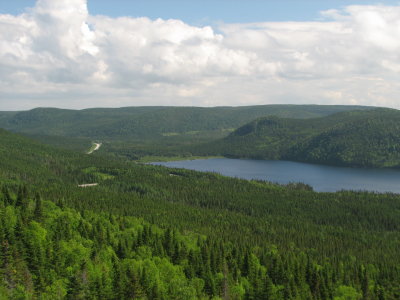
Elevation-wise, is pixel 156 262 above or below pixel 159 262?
below

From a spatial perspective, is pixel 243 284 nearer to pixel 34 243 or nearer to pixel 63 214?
pixel 34 243

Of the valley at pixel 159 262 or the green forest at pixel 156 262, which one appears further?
the valley at pixel 159 262

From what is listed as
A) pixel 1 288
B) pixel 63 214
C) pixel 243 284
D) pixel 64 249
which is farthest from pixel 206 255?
pixel 1 288

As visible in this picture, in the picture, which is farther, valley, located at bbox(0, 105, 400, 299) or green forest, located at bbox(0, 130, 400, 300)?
valley, located at bbox(0, 105, 400, 299)

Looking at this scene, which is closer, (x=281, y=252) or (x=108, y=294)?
(x=108, y=294)

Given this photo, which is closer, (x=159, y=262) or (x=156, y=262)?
(x=159, y=262)

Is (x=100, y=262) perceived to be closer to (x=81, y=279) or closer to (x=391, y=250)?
(x=81, y=279)

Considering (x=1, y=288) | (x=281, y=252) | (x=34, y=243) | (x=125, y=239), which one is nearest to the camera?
(x=1, y=288)

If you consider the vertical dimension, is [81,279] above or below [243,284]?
above

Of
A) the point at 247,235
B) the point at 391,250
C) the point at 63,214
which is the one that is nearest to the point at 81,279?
the point at 63,214

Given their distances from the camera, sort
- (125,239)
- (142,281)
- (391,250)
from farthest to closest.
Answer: (391,250), (125,239), (142,281)
